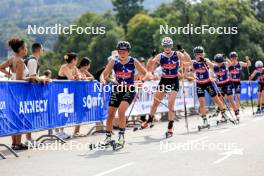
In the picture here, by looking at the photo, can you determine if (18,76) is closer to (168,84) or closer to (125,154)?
(125,154)

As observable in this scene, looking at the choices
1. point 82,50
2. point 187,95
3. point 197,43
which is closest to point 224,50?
point 197,43

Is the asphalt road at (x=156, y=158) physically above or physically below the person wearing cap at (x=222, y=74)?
below

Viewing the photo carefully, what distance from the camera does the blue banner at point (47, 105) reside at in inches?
470

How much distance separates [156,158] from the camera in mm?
10359

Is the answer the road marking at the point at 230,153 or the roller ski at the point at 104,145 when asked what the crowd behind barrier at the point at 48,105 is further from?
the road marking at the point at 230,153

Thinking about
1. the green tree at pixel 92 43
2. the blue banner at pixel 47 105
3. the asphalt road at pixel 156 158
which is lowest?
the asphalt road at pixel 156 158

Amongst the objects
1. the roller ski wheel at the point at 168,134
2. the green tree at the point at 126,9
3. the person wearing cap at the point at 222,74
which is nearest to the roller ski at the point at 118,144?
the roller ski wheel at the point at 168,134

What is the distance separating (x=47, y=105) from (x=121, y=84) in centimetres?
206

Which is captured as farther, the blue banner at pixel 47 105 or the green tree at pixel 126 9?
the green tree at pixel 126 9

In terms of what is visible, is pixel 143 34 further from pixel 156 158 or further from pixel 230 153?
pixel 156 158

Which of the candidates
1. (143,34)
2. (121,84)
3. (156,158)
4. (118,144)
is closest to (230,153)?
(156,158)

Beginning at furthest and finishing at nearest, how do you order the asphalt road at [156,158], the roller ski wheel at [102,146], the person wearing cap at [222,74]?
the person wearing cap at [222,74], the roller ski wheel at [102,146], the asphalt road at [156,158]

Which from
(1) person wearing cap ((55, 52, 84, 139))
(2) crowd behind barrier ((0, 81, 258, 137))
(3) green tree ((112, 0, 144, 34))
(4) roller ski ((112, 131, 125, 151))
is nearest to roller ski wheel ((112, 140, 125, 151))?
(4) roller ski ((112, 131, 125, 151))

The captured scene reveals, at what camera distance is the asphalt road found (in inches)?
351
